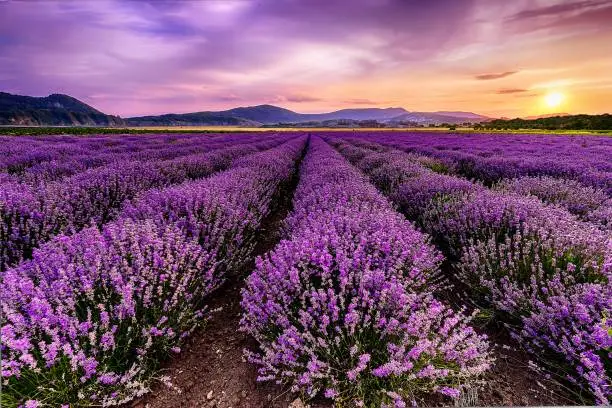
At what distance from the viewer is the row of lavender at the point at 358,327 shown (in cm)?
151

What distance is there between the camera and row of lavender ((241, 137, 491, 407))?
1.51m

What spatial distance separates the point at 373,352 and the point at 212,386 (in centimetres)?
94

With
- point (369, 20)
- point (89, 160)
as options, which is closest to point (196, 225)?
point (369, 20)

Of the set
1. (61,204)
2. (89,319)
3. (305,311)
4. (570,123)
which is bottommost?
(305,311)

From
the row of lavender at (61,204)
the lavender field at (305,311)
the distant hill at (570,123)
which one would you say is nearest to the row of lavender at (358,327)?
the lavender field at (305,311)

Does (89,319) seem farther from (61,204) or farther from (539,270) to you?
(539,270)

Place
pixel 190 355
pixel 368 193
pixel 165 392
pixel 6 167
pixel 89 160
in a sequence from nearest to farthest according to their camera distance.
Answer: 1. pixel 165 392
2. pixel 190 355
3. pixel 368 193
4. pixel 6 167
5. pixel 89 160

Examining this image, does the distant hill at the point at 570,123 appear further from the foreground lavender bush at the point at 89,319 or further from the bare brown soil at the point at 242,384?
the foreground lavender bush at the point at 89,319

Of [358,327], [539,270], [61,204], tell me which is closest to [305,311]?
[358,327]

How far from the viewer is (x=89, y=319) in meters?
1.55

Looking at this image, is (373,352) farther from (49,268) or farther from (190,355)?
(49,268)

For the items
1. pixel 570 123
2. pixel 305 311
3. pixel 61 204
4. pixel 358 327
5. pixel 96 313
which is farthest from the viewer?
pixel 570 123

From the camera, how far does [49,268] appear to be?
6.08 ft

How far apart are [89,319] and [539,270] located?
8.24 feet
